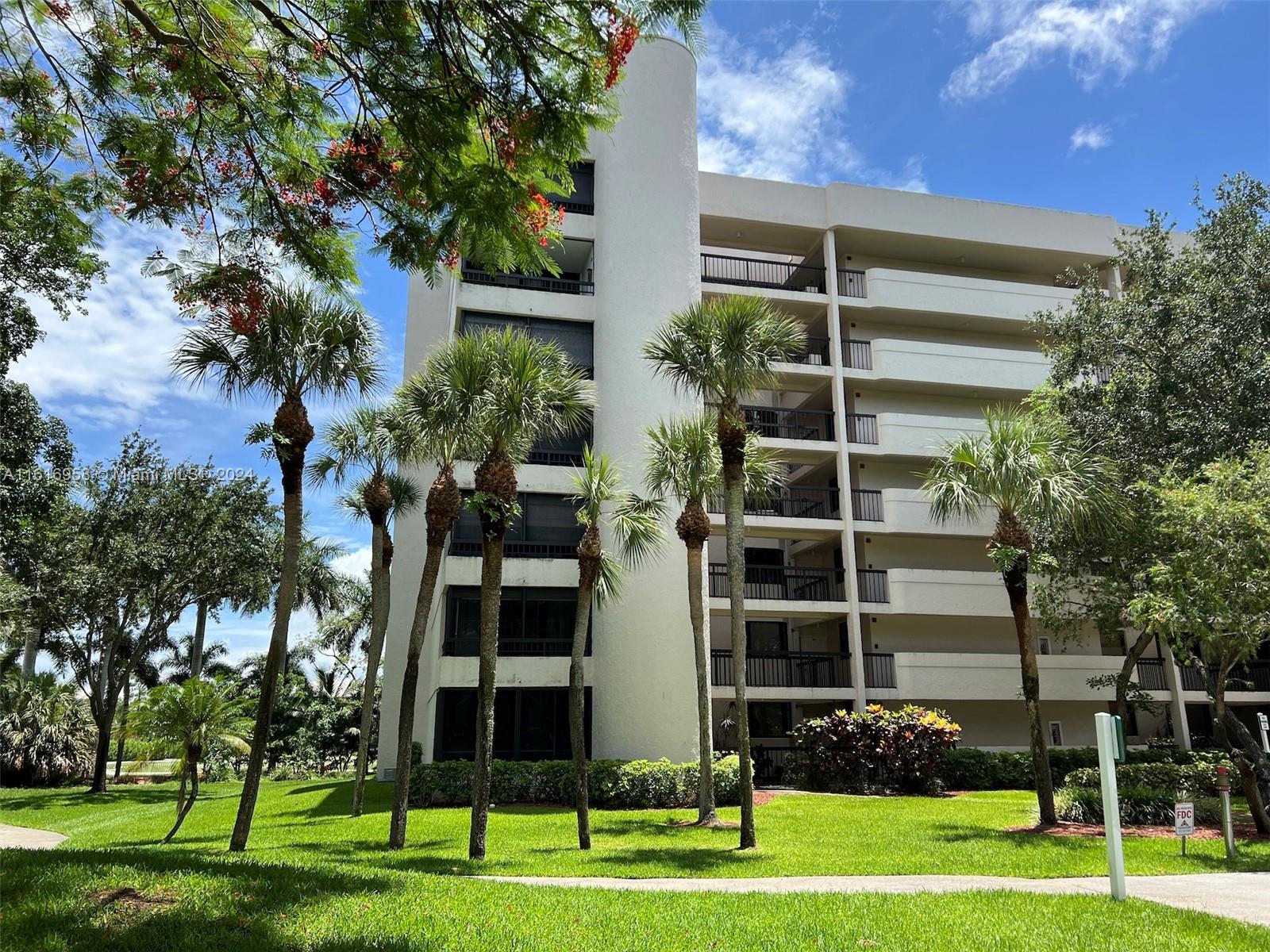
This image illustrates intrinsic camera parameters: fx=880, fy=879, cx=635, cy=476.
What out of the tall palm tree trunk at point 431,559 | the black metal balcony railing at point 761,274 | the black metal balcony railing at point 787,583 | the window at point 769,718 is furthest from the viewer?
the black metal balcony railing at point 761,274

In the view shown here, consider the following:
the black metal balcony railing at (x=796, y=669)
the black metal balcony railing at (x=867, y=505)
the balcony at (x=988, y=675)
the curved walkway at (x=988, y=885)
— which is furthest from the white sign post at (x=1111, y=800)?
the black metal balcony railing at (x=867, y=505)

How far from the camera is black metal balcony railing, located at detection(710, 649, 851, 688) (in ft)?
88.5

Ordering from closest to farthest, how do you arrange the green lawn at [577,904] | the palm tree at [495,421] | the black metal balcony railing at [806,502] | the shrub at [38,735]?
the green lawn at [577,904], the palm tree at [495,421], the black metal balcony railing at [806,502], the shrub at [38,735]

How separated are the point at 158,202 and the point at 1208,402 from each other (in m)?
21.7

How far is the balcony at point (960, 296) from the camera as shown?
30.7 meters

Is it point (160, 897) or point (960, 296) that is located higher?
point (960, 296)

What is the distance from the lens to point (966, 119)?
16078mm

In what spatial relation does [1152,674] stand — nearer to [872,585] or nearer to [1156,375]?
[872,585]

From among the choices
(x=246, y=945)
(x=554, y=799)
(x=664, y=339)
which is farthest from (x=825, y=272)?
(x=246, y=945)

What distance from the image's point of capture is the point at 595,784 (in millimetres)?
20234

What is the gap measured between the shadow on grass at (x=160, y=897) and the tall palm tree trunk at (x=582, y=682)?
534 cm

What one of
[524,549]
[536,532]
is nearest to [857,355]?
[536,532]

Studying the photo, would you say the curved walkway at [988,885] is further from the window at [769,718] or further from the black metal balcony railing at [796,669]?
the window at [769,718]

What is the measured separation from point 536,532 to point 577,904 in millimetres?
15635
